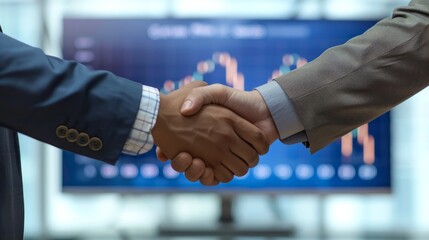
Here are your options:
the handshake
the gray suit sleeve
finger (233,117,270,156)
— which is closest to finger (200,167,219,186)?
the handshake

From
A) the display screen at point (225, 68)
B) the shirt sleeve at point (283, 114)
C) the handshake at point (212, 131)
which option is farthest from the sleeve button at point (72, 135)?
the display screen at point (225, 68)

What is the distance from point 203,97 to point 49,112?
17.9 inches

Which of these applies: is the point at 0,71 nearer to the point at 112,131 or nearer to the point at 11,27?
the point at 112,131

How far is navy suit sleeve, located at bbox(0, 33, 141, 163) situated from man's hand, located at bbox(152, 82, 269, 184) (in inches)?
9.2

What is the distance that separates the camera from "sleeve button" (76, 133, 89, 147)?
127cm

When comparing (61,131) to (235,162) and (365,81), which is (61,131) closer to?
(235,162)

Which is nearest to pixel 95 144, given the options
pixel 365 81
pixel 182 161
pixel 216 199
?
pixel 182 161

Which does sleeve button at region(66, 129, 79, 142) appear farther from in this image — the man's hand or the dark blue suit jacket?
the man's hand

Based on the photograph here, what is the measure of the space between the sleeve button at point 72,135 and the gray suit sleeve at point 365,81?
0.55 m

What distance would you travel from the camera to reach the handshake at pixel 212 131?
61.1 inches

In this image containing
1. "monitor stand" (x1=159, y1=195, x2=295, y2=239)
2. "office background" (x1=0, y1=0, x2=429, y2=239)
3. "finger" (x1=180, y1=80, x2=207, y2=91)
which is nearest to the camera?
"finger" (x1=180, y1=80, x2=207, y2=91)

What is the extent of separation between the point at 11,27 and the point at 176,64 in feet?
3.65

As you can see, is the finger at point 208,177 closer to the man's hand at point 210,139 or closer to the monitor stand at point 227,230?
the man's hand at point 210,139

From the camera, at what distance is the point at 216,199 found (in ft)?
11.2
